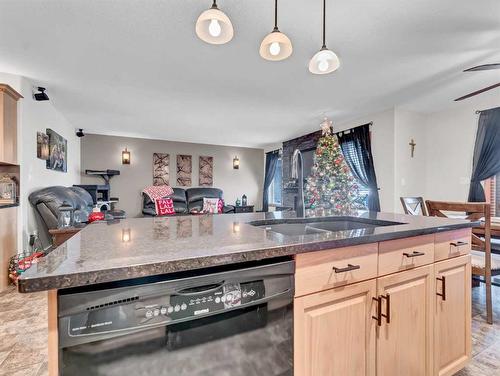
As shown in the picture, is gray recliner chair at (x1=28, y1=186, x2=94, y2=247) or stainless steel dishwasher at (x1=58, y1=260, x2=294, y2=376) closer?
stainless steel dishwasher at (x1=58, y1=260, x2=294, y2=376)

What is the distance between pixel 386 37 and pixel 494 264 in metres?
2.15

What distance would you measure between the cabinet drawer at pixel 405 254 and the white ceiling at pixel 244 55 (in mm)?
1727

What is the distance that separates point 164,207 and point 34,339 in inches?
162

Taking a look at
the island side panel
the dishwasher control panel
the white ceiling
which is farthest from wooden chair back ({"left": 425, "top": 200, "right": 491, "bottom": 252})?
the island side panel

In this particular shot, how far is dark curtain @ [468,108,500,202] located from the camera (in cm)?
368

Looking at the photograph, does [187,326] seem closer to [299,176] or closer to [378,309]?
[378,309]

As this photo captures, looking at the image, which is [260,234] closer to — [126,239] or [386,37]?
[126,239]

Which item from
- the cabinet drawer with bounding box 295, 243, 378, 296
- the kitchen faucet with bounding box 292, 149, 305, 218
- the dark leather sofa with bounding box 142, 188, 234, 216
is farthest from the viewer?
the dark leather sofa with bounding box 142, 188, 234, 216

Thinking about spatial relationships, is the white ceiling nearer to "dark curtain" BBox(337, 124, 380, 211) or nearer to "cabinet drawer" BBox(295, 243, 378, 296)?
"dark curtain" BBox(337, 124, 380, 211)

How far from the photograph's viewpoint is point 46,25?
214cm

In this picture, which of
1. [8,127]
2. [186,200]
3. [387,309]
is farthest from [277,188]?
[387,309]

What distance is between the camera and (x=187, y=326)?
746mm

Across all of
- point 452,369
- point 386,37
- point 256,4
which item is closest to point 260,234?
point 452,369

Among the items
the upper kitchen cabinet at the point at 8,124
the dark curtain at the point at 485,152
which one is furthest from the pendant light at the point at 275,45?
the dark curtain at the point at 485,152
